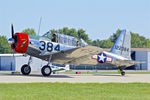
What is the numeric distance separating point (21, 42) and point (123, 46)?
10.8 meters

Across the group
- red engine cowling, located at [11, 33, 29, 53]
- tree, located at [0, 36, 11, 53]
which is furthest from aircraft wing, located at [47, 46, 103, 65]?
tree, located at [0, 36, 11, 53]

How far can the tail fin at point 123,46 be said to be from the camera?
37875mm

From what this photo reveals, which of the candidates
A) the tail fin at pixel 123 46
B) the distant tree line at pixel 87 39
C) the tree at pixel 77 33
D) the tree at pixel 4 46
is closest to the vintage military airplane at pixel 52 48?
the tail fin at pixel 123 46

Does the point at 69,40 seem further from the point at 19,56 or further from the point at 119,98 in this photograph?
the point at 19,56

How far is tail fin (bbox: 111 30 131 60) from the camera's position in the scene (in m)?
37.9

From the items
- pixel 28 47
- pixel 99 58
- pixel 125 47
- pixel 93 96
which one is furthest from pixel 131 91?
pixel 125 47

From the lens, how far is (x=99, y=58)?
3566cm

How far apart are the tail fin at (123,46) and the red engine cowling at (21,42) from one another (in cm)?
970

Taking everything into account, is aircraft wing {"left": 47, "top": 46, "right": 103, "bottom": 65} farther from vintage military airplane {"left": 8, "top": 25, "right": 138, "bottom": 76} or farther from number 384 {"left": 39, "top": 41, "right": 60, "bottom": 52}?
number 384 {"left": 39, "top": 41, "right": 60, "bottom": 52}

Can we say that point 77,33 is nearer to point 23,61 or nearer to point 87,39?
point 87,39

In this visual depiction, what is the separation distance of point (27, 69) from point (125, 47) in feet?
32.0

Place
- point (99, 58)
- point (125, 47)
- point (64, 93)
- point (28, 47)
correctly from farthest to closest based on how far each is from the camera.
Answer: point (125, 47) → point (99, 58) → point (28, 47) → point (64, 93)

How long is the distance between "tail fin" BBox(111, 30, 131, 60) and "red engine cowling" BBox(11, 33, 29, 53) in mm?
9698

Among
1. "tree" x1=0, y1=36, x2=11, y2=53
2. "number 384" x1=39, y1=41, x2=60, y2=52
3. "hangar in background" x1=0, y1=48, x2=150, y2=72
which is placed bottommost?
"hangar in background" x1=0, y1=48, x2=150, y2=72
